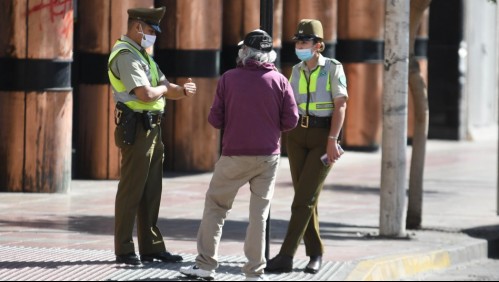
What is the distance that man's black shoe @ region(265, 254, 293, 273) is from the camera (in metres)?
10.7

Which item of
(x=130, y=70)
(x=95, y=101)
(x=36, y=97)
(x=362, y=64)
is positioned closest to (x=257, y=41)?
(x=130, y=70)

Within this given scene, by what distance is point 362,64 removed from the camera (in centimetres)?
2362

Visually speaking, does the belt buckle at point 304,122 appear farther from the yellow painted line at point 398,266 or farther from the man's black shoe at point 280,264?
the yellow painted line at point 398,266

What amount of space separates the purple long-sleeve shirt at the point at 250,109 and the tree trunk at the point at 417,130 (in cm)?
441

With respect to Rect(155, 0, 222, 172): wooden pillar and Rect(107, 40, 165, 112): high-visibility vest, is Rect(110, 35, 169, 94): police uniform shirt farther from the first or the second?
Rect(155, 0, 222, 172): wooden pillar

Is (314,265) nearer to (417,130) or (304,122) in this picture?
(304,122)

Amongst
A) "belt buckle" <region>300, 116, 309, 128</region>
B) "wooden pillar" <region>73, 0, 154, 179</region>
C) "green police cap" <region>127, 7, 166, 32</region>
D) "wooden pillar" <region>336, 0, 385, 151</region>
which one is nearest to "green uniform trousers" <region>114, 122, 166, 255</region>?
"green police cap" <region>127, 7, 166, 32</region>

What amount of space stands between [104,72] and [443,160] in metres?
7.49

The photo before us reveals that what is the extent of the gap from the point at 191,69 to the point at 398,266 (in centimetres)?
811

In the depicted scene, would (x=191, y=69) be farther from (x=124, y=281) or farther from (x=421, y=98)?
(x=124, y=281)

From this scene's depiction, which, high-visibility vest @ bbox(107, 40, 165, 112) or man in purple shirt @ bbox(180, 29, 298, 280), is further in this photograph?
high-visibility vest @ bbox(107, 40, 165, 112)

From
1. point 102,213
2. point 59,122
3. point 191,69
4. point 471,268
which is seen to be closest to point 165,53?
point 191,69

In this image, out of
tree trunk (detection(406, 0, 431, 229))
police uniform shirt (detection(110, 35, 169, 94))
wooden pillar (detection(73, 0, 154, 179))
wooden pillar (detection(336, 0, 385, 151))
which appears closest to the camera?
police uniform shirt (detection(110, 35, 169, 94))

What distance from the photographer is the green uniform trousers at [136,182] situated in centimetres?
1071
